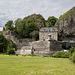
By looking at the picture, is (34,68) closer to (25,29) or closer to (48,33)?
(48,33)

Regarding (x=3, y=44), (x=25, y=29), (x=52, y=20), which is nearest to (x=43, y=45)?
(x=3, y=44)

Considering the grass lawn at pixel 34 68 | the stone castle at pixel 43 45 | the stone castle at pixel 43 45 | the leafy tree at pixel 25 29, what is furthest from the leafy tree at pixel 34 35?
the grass lawn at pixel 34 68

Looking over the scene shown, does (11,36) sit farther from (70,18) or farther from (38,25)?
(70,18)

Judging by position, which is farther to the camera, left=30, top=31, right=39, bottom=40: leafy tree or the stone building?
left=30, top=31, right=39, bottom=40: leafy tree

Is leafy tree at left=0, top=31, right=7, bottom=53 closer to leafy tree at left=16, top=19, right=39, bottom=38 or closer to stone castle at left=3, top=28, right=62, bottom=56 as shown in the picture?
stone castle at left=3, top=28, right=62, bottom=56

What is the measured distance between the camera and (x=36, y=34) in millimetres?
69688

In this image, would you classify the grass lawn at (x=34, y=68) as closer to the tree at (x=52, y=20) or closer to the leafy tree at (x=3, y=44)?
the leafy tree at (x=3, y=44)

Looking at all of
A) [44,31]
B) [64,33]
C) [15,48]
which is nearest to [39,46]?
[15,48]

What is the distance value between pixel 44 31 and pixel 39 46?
17425mm

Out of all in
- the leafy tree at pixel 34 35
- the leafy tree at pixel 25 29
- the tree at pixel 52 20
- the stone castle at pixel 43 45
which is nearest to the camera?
the stone castle at pixel 43 45

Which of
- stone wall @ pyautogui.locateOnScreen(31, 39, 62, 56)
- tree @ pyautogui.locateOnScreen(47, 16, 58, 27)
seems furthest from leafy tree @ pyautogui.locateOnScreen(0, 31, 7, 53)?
tree @ pyautogui.locateOnScreen(47, 16, 58, 27)

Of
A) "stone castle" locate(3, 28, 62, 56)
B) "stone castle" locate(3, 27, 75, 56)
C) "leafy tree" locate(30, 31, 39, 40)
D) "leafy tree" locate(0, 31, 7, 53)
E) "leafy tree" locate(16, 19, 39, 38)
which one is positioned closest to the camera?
"stone castle" locate(3, 28, 62, 56)

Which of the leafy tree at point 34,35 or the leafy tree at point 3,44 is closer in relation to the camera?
the leafy tree at point 3,44

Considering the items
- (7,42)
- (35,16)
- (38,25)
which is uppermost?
(35,16)
